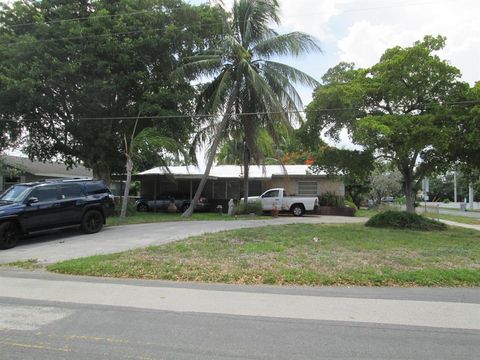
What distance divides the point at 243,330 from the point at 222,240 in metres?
7.93

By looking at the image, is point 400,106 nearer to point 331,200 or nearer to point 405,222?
point 405,222

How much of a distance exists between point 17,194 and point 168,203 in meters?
15.8

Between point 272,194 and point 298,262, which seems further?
point 272,194

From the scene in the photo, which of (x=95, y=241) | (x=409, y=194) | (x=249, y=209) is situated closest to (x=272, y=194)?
(x=249, y=209)

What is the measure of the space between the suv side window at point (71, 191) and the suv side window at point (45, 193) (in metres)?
0.24

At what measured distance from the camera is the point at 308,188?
3148cm

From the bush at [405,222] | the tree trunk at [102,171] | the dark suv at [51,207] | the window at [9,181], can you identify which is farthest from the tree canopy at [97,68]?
the bush at [405,222]

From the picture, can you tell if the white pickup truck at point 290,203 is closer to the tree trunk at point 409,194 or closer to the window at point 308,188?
the window at point 308,188

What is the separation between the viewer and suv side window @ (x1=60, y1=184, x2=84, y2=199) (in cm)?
1593

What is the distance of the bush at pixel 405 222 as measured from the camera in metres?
18.5

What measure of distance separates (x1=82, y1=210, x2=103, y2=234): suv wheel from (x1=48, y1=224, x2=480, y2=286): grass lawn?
15.4 ft

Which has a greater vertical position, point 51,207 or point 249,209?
point 51,207

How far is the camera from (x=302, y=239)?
14.0 m

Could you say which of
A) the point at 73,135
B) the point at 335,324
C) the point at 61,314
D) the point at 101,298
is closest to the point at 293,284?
the point at 335,324
